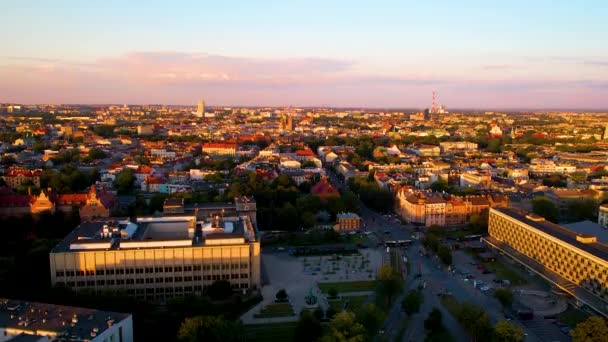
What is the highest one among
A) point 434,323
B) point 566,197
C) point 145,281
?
point 566,197

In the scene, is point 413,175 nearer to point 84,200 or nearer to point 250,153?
point 250,153

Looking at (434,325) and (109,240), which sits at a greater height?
(109,240)

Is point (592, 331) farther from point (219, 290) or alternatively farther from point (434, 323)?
point (219, 290)

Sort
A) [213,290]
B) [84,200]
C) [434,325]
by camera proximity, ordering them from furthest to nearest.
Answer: [84,200] → [213,290] → [434,325]

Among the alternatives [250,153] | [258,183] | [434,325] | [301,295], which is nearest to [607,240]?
[434,325]

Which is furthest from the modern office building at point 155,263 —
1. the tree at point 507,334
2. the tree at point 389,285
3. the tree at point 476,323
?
the tree at point 507,334

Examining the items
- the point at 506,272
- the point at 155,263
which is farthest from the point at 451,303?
the point at 155,263

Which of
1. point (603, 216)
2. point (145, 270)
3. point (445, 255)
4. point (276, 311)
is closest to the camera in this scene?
point (276, 311)
